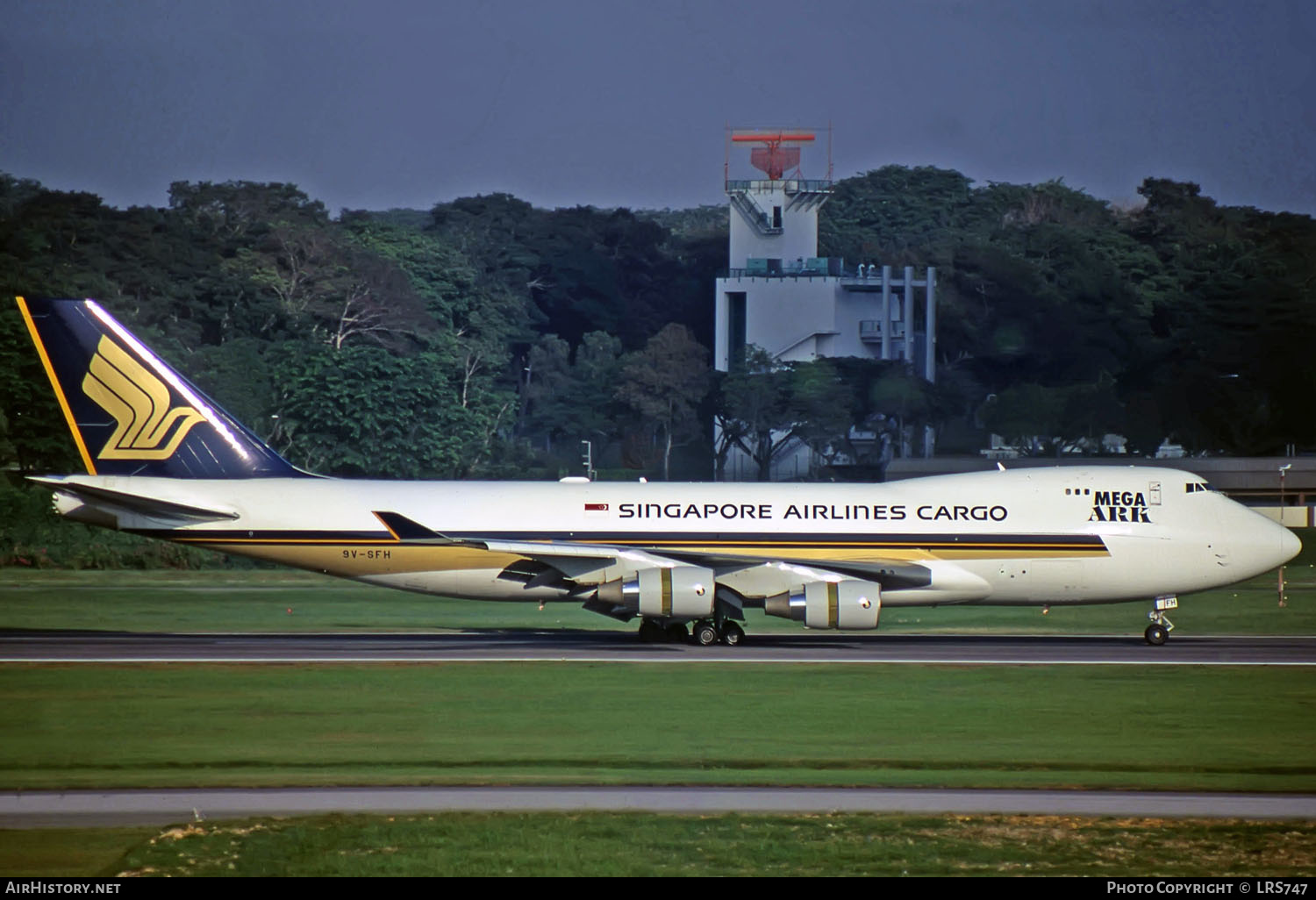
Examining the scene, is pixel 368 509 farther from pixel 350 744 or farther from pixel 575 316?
pixel 575 316

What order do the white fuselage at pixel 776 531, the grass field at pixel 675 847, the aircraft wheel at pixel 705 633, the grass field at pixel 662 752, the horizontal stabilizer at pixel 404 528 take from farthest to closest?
the white fuselage at pixel 776 531
the aircraft wheel at pixel 705 633
the horizontal stabilizer at pixel 404 528
the grass field at pixel 662 752
the grass field at pixel 675 847

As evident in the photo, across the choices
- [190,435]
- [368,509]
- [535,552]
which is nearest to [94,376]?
[190,435]

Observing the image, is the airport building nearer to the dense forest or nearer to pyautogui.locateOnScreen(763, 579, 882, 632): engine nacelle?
the dense forest

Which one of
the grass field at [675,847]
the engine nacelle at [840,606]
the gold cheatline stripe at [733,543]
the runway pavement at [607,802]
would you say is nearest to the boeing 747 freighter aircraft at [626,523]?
the gold cheatline stripe at [733,543]

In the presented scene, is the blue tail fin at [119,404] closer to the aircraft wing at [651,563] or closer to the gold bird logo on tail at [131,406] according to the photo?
the gold bird logo on tail at [131,406]

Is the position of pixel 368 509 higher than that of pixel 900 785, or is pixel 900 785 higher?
pixel 368 509

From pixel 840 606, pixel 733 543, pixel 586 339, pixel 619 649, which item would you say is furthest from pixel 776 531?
pixel 586 339

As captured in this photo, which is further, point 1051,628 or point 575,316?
point 575,316
